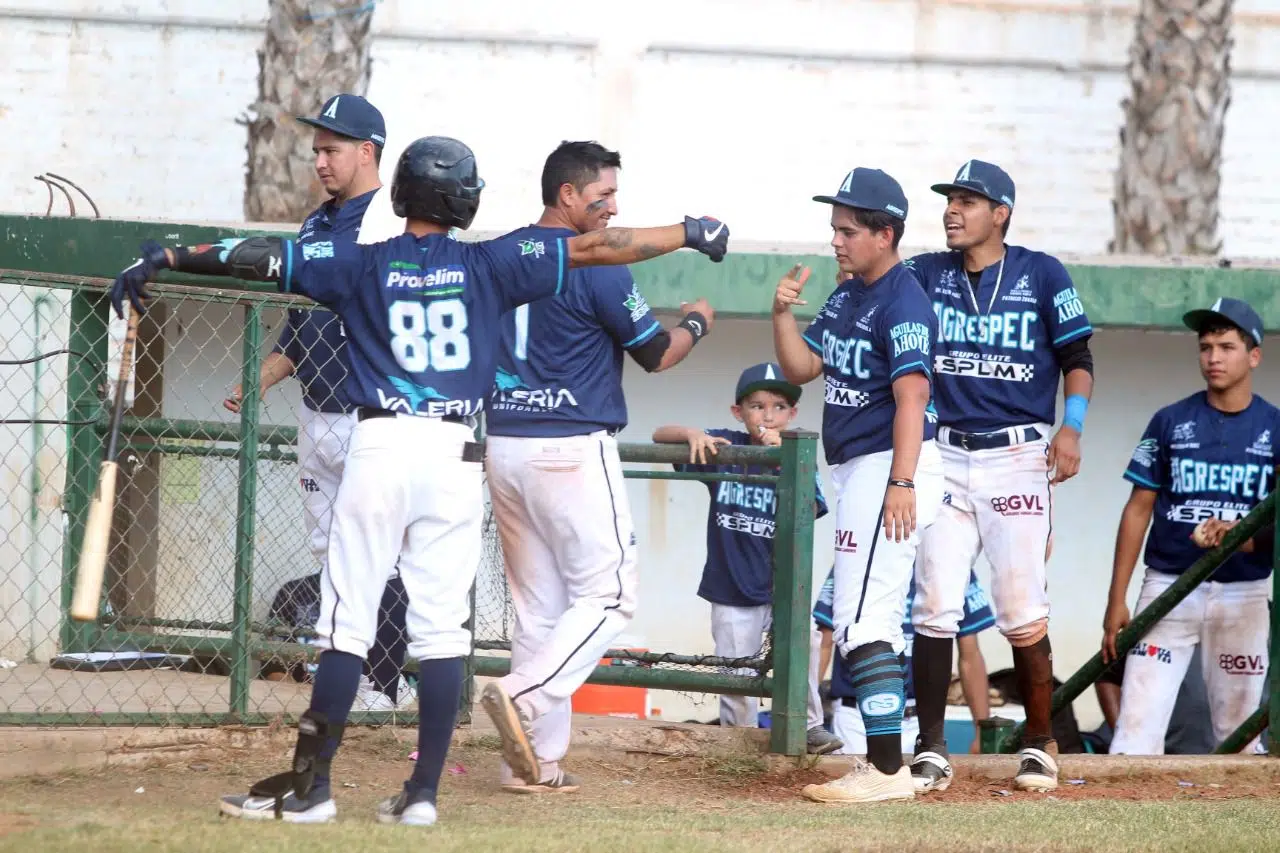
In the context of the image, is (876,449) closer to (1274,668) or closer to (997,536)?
(997,536)

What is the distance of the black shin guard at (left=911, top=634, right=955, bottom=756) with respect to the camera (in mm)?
5770

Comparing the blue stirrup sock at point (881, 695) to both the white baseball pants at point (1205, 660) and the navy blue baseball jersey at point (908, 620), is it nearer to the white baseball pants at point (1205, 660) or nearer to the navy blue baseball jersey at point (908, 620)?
the navy blue baseball jersey at point (908, 620)

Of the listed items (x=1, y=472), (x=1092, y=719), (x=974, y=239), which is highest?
(x=974, y=239)

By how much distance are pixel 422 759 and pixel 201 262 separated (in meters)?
1.56

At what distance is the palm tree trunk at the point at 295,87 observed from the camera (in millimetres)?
10375

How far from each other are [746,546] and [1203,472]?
200 centimetres

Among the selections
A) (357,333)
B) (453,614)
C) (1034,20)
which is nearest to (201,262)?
(357,333)

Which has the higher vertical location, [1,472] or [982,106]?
[982,106]

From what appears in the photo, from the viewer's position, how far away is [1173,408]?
23.5ft

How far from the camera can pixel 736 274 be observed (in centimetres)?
900

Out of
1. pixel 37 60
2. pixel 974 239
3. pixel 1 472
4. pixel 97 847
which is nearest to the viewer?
pixel 97 847

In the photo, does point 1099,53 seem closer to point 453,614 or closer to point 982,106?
point 982,106

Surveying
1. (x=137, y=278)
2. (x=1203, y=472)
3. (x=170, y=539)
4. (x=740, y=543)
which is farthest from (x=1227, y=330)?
(x=170, y=539)

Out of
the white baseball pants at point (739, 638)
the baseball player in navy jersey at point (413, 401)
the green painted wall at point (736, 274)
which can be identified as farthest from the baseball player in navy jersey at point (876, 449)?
the green painted wall at point (736, 274)
